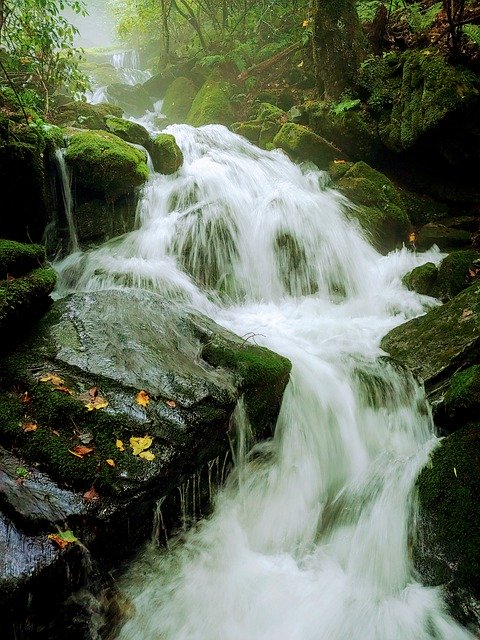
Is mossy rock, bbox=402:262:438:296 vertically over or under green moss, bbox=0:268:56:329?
over

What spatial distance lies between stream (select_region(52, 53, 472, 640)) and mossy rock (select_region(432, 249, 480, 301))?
18.3 inches

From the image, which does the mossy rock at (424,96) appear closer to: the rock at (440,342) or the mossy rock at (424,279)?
the mossy rock at (424,279)

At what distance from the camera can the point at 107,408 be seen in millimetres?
3178

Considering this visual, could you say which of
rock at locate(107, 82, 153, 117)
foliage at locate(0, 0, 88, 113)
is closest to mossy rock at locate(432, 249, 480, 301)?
foliage at locate(0, 0, 88, 113)

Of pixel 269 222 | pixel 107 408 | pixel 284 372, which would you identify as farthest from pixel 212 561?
pixel 269 222

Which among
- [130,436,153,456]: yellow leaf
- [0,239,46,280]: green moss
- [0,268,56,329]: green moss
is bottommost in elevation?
[130,436,153,456]: yellow leaf

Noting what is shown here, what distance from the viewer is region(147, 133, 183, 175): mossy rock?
8.94 meters

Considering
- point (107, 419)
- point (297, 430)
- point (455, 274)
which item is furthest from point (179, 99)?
point (107, 419)

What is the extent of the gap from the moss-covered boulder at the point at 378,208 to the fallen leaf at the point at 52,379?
6679mm

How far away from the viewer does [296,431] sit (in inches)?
169

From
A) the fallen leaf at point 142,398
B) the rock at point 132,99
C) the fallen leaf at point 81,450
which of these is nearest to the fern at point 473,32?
the fallen leaf at point 142,398

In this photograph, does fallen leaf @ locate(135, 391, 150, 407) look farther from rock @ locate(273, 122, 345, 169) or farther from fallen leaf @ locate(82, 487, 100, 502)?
rock @ locate(273, 122, 345, 169)

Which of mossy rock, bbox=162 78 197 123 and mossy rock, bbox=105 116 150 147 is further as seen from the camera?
mossy rock, bbox=162 78 197 123

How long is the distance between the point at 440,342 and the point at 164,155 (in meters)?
6.97
